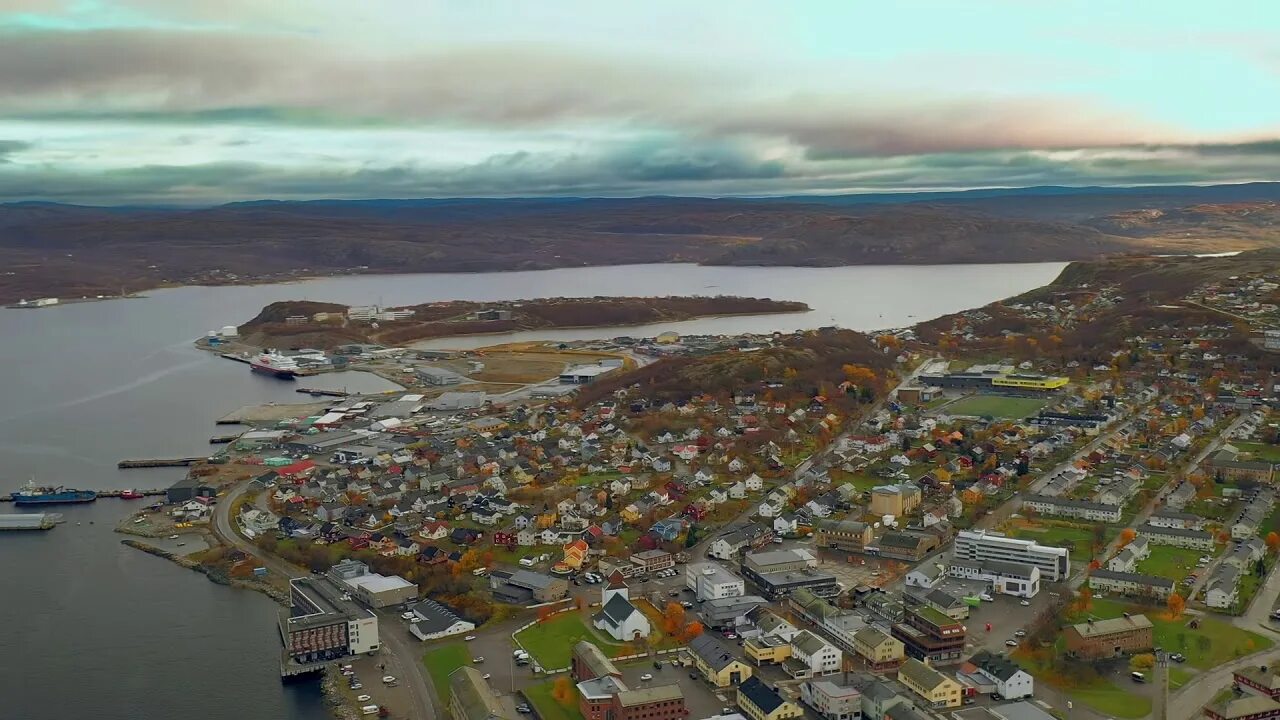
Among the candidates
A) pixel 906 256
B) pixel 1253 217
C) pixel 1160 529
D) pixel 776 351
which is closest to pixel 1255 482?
pixel 1160 529

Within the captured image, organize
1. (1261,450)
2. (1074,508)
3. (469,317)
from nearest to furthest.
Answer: (1074,508)
(1261,450)
(469,317)

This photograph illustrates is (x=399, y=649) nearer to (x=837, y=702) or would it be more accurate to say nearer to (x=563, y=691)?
(x=563, y=691)

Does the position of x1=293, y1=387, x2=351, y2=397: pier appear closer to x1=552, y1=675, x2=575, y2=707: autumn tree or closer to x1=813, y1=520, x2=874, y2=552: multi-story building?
x1=813, y1=520, x2=874, y2=552: multi-story building

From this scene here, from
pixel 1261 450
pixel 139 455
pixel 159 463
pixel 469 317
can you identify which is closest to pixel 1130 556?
pixel 1261 450

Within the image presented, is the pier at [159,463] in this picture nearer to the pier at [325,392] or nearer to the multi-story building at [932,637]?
the pier at [325,392]

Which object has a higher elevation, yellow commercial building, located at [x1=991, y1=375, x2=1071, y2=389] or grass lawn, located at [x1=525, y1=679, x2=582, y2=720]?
grass lawn, located at [x1=525, y1=679, x2=582, y2=720]

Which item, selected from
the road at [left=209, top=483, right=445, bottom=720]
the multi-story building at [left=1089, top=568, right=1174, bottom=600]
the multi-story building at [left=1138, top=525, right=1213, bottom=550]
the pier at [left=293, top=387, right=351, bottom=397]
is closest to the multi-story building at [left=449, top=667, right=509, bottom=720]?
the road at [left=209, top=483, right=445, bottom=720]

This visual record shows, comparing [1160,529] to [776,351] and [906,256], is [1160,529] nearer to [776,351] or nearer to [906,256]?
[776,351]
